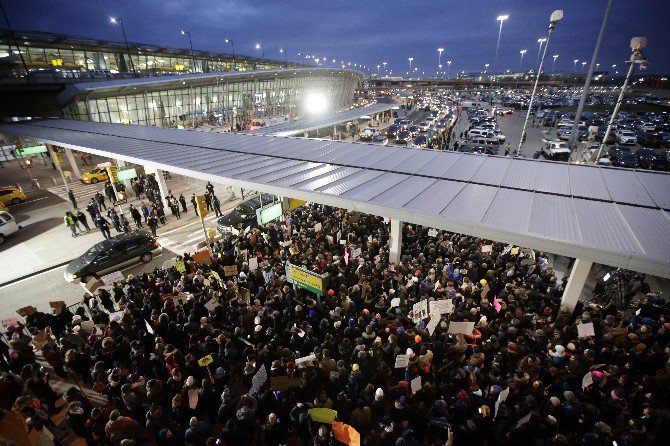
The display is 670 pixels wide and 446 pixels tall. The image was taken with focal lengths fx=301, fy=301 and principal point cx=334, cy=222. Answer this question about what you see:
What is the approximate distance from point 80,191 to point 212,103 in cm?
2982

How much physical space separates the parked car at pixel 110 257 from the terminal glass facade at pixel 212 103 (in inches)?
1282

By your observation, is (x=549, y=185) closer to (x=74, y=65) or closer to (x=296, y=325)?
(x=296, y=325)

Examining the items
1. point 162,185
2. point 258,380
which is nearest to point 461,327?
point 258,380

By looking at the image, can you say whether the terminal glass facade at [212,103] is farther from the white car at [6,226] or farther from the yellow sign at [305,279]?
the yellow sign at [305,279]

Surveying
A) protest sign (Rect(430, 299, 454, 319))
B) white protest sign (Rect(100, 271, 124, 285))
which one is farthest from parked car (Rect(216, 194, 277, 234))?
protest sign (Rect(430, 299, 454, 319))

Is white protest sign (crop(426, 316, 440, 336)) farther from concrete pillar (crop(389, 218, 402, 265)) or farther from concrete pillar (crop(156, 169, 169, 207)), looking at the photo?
concrete pillar (crop(156, 169, 169, 207))

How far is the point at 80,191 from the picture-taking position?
25.1 m

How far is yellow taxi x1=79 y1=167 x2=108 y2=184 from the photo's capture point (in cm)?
2636

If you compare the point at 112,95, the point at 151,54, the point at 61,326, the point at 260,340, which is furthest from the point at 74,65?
the point at 260,340

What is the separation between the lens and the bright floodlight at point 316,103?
71438mm

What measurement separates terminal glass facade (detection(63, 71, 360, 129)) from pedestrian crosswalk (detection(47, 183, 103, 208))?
1580cm

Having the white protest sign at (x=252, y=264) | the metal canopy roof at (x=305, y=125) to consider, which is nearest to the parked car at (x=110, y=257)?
the white protest sign at (x=252, y=264)

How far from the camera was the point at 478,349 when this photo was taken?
22.4 feet

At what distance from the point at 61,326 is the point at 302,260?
7.39 metres
